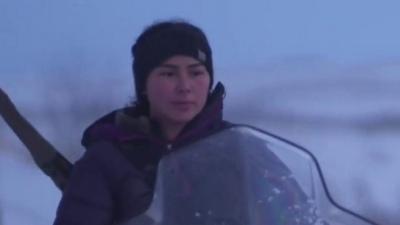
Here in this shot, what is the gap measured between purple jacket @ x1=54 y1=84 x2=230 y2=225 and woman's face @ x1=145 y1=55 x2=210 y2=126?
0.02 m

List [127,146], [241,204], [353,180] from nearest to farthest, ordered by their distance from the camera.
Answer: [241,204] → [127,146] → [353,180]

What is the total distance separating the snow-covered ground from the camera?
1.97m

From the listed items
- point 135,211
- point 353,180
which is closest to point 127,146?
point 135,211

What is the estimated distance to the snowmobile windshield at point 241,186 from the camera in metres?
1.51

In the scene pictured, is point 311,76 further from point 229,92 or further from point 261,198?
point 261,198

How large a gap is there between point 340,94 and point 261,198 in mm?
665

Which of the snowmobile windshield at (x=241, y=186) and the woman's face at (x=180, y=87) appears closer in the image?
the snowmobile windshield at (x=241, y=186)

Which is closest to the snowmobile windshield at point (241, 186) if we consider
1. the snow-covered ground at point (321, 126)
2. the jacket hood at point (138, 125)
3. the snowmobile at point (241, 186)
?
the snowmobile at point (241, 186)

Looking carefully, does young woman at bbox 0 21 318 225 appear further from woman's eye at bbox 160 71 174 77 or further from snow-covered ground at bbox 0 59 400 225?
snow-covered ground at bbox 0 59 400 225

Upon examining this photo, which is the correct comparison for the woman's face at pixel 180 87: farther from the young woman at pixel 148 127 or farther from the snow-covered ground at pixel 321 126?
the snow-covered ground at pixel 321 126

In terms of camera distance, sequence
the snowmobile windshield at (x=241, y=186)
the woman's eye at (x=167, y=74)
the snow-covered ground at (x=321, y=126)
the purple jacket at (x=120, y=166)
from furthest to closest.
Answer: the snow-covered ground at (x=321, y=126)
the woman's eye at (x=167, y=74)
the purple jacket at (x=120, y=166)
the snowmobile windshield at (x=241, y=186)

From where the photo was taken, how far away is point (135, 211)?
1.57m

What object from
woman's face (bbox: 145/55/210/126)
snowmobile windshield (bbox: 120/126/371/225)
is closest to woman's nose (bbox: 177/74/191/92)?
woman's face (bbox: 145/55/210/126)

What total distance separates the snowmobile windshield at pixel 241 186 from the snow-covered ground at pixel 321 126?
38 cm
